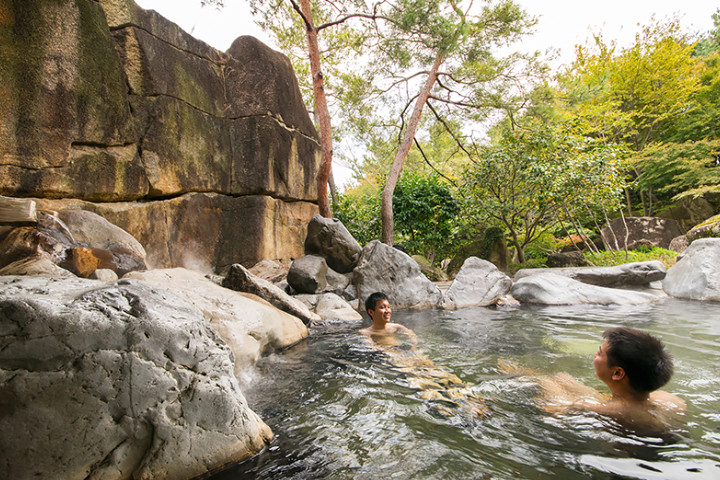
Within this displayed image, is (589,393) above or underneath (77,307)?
underneath

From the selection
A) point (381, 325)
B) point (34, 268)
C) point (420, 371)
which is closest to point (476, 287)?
point (381, 325)

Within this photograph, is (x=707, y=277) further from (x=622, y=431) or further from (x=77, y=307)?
(x=77, y=307)

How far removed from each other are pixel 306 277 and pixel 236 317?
139 inches

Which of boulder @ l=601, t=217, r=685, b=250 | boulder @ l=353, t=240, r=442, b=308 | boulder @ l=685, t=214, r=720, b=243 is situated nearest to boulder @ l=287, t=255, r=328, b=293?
boulder @ l=353, t=240, r=442, b=308

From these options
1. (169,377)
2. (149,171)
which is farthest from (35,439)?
(149,171)

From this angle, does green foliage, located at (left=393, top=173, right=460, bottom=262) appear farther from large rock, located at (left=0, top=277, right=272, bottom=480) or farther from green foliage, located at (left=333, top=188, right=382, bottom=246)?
large rock, located at (left=0, top=277, right=272, bottom=480)

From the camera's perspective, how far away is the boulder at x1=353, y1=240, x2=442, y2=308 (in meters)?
8.23

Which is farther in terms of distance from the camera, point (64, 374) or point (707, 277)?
point (707, 277)

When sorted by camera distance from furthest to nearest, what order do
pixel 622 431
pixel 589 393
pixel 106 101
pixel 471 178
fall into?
pixel 471 178
pixel 106 101
pixel 589 393
pixel 622 431

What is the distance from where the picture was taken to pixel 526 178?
10484mm

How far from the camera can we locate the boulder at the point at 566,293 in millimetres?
7414

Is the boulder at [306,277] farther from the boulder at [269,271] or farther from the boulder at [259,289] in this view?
the boulder at [259,289]

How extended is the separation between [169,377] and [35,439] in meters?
0.57

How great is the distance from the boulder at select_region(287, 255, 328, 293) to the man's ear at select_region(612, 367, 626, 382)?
5.88m
